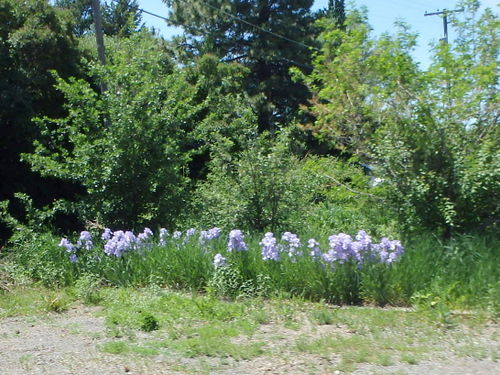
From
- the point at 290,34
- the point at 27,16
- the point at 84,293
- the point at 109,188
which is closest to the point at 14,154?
the point at 27,16

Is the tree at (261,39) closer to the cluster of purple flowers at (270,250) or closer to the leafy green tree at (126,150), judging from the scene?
the leafy green tree at (126,150)

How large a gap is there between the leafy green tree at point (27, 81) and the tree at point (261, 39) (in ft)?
49.8

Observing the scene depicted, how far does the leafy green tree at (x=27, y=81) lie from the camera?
14250mm

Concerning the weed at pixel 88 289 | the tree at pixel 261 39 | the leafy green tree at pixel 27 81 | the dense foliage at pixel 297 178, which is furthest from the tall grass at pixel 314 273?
the tree at pixel 261 39

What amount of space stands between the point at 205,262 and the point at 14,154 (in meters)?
7.63

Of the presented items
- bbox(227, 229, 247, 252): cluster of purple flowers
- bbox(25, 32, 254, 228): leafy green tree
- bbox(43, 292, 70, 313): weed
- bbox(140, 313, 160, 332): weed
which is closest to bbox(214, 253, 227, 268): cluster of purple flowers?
bbox(227, 229, 247, 252): cluster of purple flowers

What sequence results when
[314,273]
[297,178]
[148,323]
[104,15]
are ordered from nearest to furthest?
[148,323]
[314,273]
[297,178]
[104,15]

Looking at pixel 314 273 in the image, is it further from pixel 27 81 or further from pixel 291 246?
pixel 27 81

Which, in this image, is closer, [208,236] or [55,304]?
[55,304]

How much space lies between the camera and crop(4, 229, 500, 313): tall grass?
26.9 feet

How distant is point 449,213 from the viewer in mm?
9305

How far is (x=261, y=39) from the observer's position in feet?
103

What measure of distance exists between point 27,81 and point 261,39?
710 inches

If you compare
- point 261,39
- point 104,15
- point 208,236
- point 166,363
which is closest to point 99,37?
point 208,236
